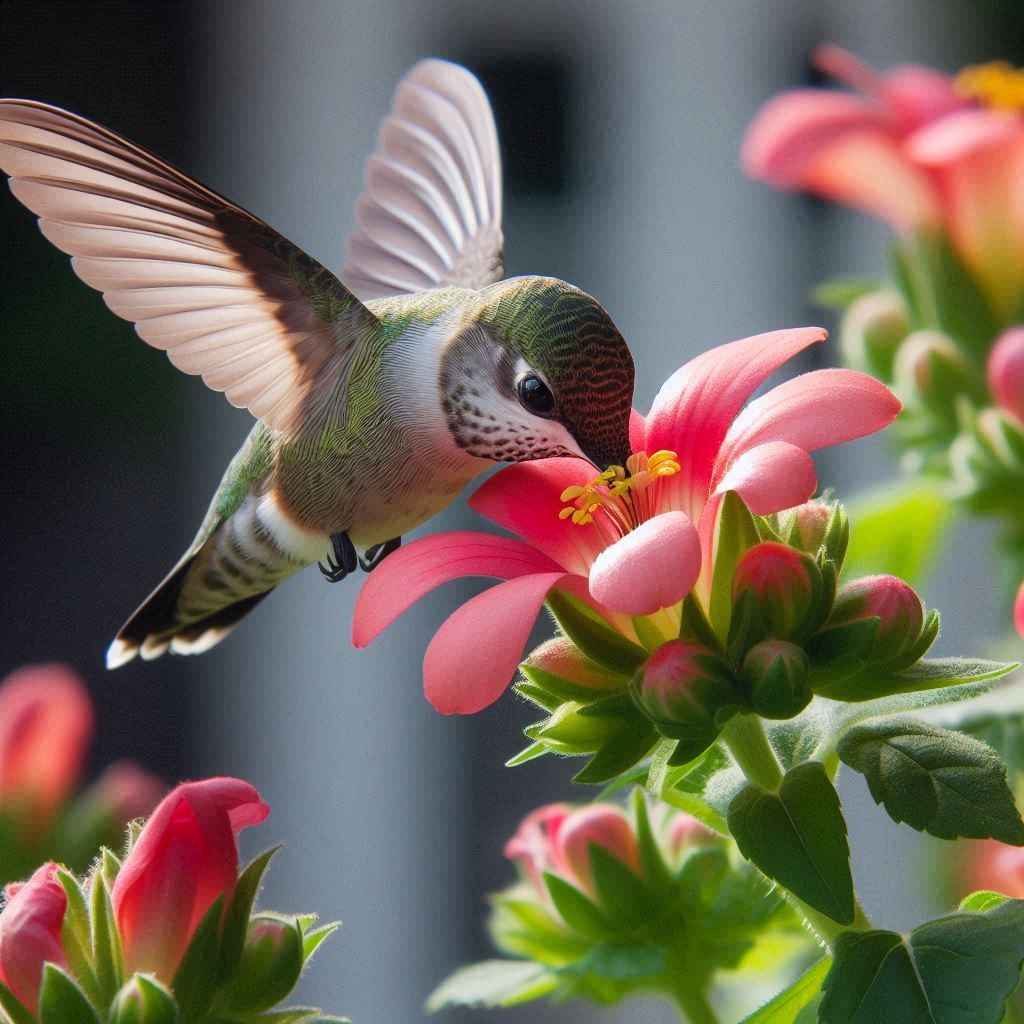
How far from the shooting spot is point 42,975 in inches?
21.7

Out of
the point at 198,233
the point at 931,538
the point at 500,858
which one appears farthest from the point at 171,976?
the point at 500,858

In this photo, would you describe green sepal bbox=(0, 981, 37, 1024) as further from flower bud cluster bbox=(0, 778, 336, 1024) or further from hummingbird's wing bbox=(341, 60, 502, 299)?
hummingbird's wing bbox=(341, 60, 502, 299)

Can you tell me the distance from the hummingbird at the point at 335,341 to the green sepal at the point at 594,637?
83mm

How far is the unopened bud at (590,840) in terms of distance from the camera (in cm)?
73

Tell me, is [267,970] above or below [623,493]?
below

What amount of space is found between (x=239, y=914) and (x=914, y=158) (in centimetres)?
66

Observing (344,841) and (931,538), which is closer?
(931,538)

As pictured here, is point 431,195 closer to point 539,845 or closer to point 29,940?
point 539,845

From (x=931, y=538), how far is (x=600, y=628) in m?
0.59

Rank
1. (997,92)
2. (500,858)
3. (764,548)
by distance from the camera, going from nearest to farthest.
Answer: (764,548)
(997,92)
(500,858)

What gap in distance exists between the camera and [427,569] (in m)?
0.56

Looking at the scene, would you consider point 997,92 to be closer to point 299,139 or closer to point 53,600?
point 299,139

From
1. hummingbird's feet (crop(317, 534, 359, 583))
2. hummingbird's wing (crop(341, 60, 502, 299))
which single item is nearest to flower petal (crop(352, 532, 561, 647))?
hummingbird's feet (crop(317, 534, 359, 583))

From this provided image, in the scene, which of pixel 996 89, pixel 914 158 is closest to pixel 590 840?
pixel 914 158
